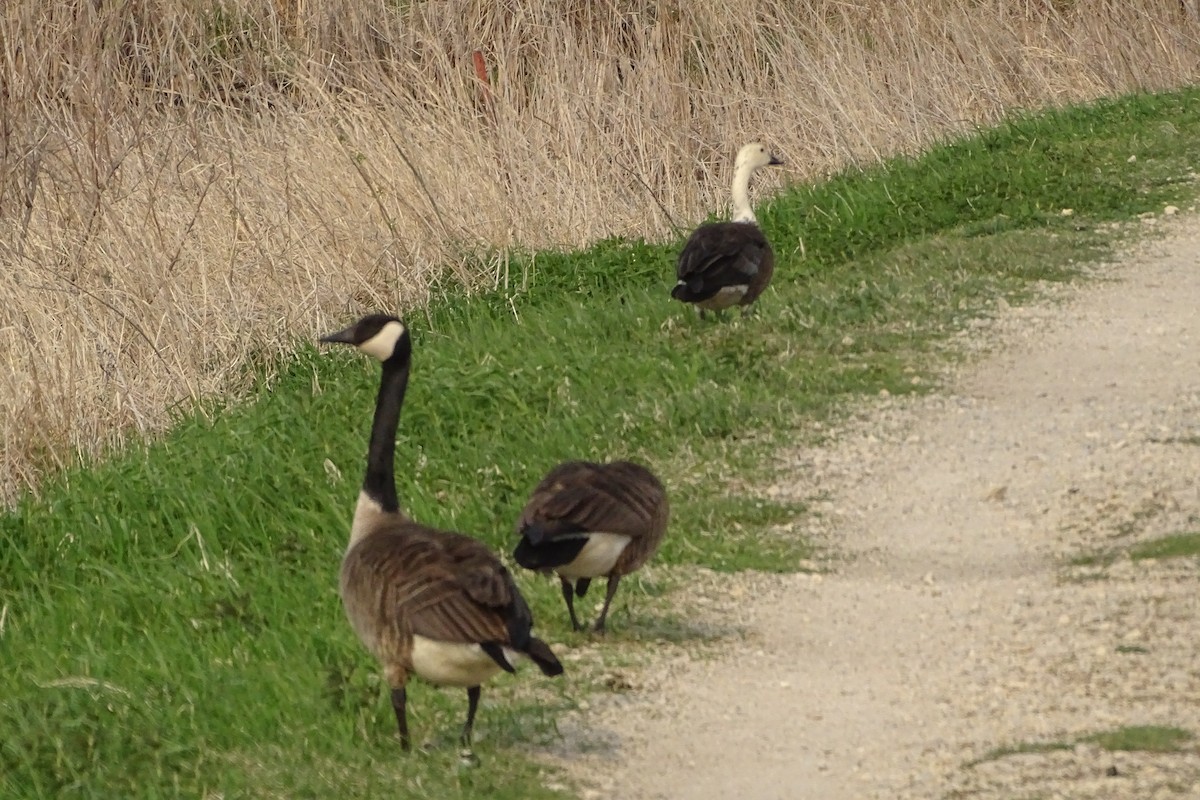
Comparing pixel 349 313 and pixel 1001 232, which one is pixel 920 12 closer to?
pixel 1001 232

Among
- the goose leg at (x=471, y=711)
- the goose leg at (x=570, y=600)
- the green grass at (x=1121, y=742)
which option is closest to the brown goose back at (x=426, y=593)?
the goose leg at (x=471, y=711)

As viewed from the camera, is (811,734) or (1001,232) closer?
(811,734)

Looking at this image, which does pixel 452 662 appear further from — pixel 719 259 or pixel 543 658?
pixel 719 259

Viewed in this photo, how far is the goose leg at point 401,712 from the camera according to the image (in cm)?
541

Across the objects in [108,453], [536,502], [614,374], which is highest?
[536,502]

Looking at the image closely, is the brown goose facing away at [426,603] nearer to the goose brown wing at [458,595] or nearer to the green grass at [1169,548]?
the goose brown wing at [458,595]

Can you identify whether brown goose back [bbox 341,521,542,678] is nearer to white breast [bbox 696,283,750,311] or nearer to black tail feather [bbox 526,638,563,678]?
black tail feather [bbox 526,638,563,678]

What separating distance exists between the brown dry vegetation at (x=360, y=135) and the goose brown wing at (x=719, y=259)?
2.07 metres

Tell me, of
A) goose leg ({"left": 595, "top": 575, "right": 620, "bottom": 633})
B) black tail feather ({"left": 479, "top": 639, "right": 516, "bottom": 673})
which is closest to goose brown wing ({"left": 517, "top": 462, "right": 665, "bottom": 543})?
goose leg ({"left": 595, "top": 575, "right": 620, "bottom": 633})

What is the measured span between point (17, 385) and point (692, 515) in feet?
13.5

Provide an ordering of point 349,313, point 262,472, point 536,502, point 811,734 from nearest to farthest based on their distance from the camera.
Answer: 1. point 811,734
2. point 536,502
3. point 262,472
4. point 349,313

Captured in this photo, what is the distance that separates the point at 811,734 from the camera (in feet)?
18.6

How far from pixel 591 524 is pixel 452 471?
2.46 m

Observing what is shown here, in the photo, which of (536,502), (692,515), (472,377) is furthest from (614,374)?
(536,502)
